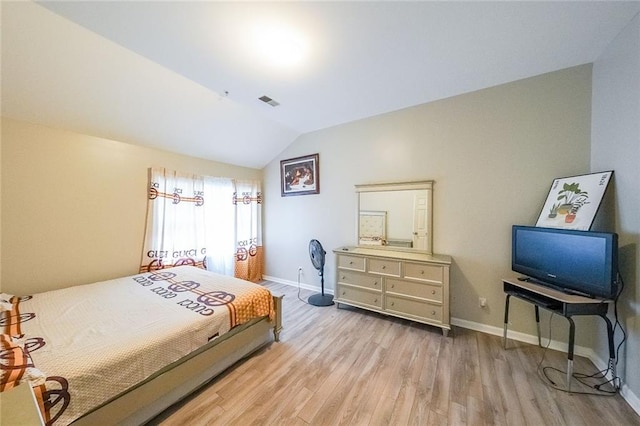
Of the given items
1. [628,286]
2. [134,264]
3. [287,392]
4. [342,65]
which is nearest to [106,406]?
[287,392]

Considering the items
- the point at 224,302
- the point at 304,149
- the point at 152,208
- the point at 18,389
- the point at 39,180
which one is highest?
the point at 304,149

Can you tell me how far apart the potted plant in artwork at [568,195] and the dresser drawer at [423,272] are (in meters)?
1.18

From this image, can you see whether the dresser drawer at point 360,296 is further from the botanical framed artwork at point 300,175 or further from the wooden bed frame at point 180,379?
the botanical framed artwork at point 300,175

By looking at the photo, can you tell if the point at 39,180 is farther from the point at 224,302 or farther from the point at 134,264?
the point at 224,302

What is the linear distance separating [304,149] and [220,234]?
210 centimetres

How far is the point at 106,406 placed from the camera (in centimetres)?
126

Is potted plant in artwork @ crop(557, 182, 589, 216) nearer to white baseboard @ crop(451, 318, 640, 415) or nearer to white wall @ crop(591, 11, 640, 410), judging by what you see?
white wall @ crop(591, 11, 640, 410)

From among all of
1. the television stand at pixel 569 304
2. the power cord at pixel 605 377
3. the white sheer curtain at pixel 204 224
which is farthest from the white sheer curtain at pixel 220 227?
the power cord at pixel 605 377

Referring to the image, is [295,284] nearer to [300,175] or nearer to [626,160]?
[300,175]

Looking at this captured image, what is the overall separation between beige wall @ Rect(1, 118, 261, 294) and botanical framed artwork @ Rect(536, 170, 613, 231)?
4676 mm

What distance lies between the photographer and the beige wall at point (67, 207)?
212 centimetres

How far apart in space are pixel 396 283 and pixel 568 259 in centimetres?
149

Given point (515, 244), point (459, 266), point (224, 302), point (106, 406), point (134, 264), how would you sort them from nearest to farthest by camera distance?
point (106, 406) → point (224, 302) → point (515, 244) → point (459, 266) → point (134, 264)

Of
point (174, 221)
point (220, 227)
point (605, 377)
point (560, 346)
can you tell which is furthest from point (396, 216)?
point (174, 221)
